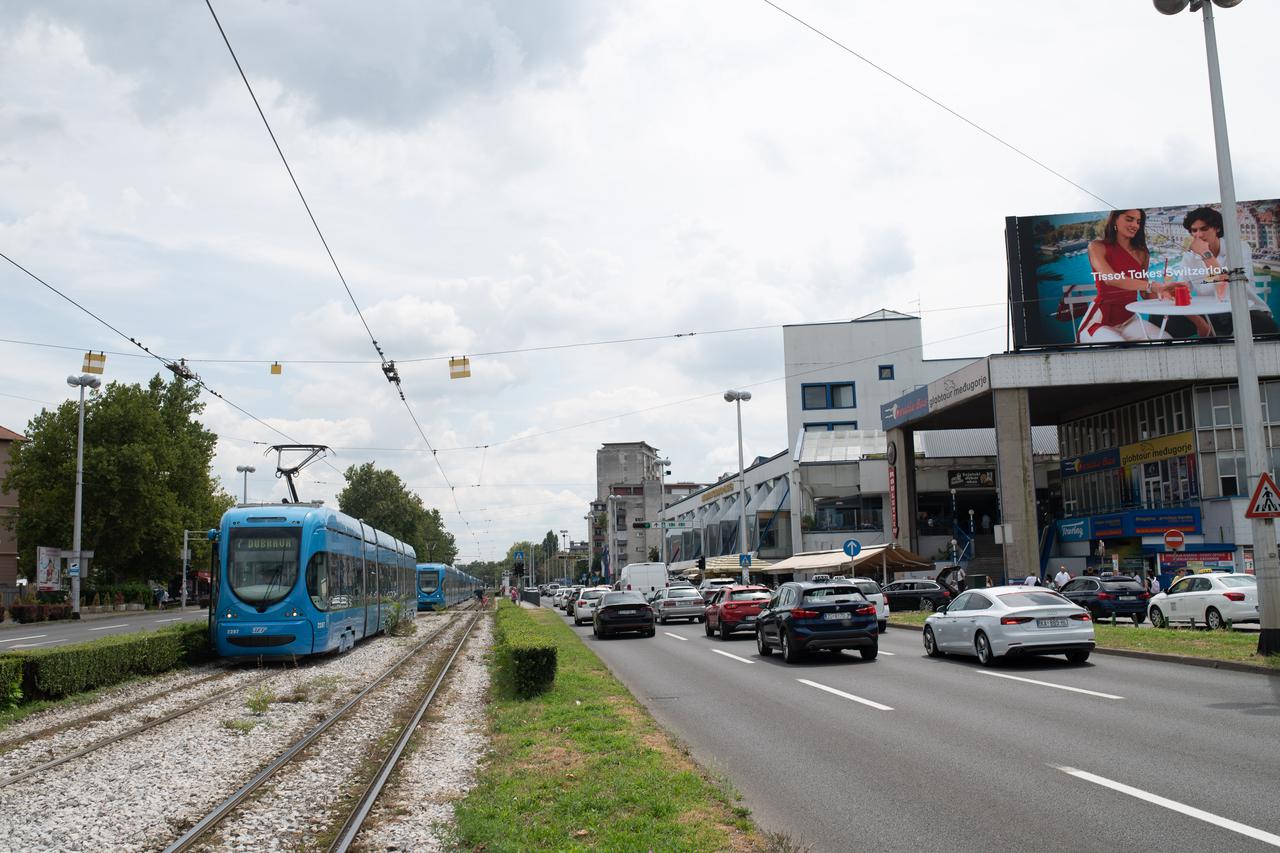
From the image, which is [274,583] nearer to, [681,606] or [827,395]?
[681,606]

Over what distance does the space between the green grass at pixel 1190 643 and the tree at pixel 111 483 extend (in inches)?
2050

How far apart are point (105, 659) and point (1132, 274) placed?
4358 centimetres

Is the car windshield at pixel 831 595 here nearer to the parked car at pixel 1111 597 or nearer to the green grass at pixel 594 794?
the green grass at pixel 594 794

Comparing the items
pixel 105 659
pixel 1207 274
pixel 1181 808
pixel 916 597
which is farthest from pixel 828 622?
pixel 1207 274

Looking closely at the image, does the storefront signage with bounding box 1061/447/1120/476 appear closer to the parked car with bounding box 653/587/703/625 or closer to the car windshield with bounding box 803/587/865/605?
the parked car with bounding box 653/587/703/625

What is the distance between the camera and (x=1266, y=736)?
9.77 meters

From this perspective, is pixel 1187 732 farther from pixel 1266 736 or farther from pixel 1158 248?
pixel 1158 248

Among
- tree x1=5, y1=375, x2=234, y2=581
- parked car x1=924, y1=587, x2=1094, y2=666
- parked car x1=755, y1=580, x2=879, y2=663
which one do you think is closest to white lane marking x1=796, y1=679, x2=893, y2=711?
parked car x1=755, y1=580, x2=879, y2=663

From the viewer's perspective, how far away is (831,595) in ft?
65.5

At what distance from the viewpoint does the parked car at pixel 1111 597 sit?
29.0m

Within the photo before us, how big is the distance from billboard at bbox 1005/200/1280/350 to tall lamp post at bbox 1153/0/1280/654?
29921 mm

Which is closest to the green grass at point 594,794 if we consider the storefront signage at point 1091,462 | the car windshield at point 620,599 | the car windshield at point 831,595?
the car windshield at point 831,595

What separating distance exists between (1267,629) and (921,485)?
51.5 m

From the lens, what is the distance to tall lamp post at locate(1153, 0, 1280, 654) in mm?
15781
